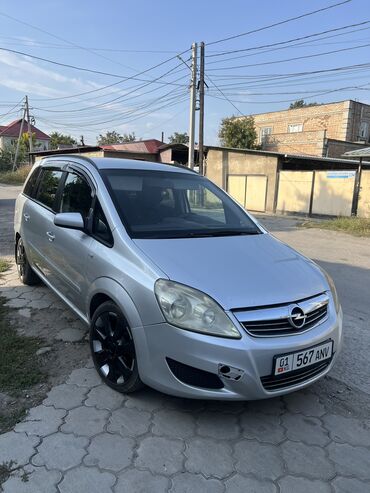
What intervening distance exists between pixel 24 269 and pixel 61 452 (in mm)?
3297

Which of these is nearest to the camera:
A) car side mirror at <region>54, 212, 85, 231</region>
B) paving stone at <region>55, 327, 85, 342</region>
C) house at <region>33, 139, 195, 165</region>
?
car side mirror at <region>54, 212, 85, 231</region>

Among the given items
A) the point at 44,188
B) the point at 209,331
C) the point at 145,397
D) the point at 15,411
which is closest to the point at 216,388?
the point at 209,331

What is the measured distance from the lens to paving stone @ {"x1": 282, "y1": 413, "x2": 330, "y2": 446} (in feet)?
8.11

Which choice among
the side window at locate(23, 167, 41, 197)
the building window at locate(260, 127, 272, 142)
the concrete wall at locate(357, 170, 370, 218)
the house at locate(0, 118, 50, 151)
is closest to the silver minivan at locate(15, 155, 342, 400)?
the side window at locate(23, 167, 41, 197)

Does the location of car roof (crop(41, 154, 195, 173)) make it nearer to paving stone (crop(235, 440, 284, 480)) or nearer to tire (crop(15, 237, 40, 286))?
tire (crop(15, 237, 40, 286))

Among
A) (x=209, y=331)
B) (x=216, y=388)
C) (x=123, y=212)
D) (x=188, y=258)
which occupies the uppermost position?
(x=123, y=212)

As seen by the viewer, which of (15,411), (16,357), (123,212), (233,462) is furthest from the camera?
(16,357)

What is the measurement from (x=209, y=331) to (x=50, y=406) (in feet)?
4.18

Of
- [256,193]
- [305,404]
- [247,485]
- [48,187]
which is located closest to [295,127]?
[256,193]

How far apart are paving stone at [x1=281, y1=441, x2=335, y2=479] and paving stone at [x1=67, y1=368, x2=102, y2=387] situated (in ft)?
4.68

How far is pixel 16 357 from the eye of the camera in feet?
10.8

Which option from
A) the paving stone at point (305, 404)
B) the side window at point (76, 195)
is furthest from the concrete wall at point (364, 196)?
the side window at point (76, 195)

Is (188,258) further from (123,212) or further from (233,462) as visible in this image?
(233,462)

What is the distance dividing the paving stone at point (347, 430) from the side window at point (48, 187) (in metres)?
3.18
